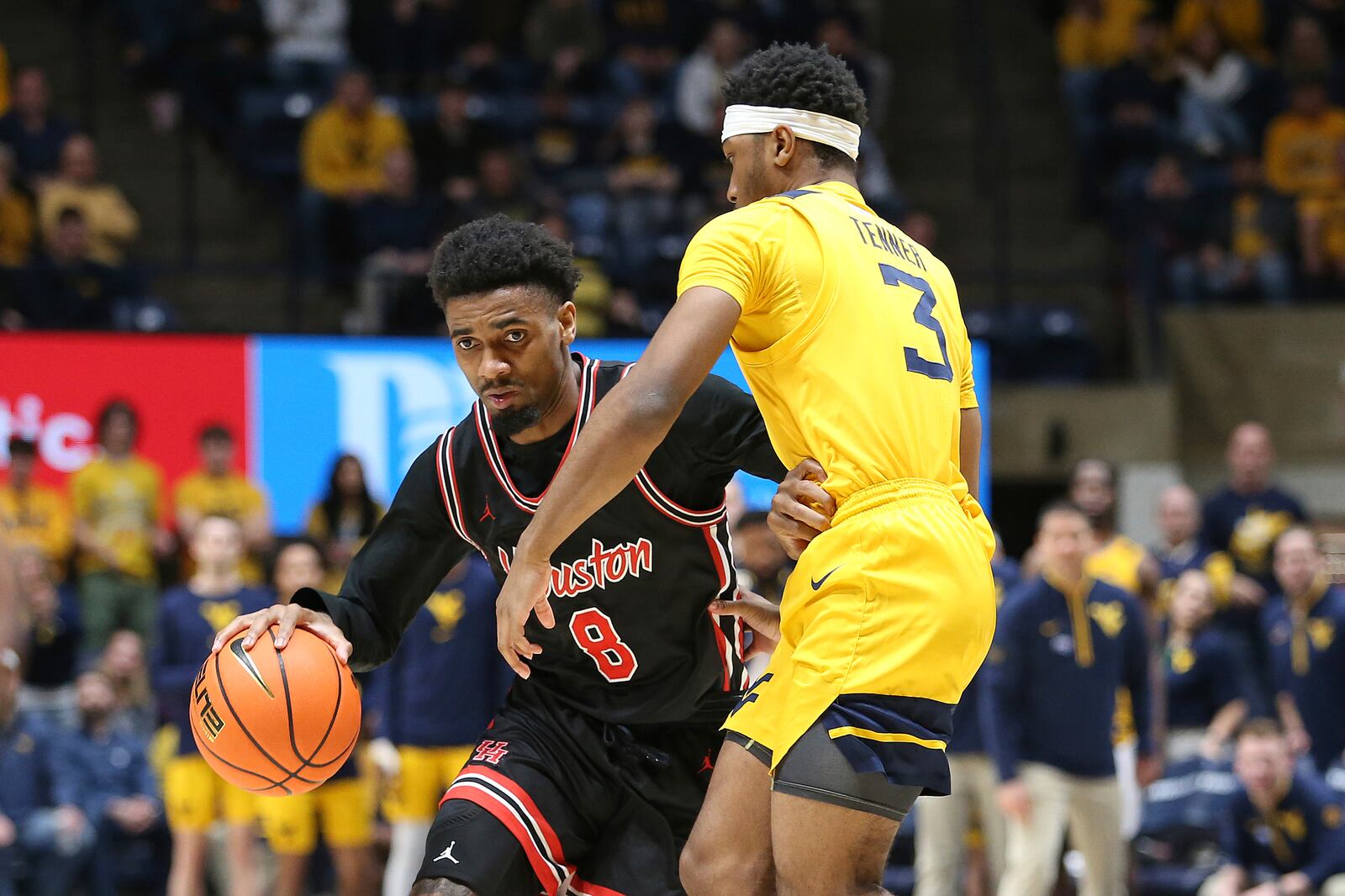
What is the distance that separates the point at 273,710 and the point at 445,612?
4727 millimetres

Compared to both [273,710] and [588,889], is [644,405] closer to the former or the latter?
[273,710]

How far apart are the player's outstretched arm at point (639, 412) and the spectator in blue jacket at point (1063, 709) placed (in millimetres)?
5382

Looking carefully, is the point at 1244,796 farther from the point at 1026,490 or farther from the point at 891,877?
the point at 1026,490

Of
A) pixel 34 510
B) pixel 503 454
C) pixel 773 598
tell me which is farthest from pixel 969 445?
pixel 34 510

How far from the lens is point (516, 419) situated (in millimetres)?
4293

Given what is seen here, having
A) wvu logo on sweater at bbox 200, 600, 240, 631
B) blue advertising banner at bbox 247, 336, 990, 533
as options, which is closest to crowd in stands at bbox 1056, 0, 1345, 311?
blue advertising banner at bbox 247, 336, 990, 533

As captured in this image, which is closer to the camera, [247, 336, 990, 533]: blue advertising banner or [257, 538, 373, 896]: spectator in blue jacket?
[257, 538, 373, 896]: spectator in blue jacket

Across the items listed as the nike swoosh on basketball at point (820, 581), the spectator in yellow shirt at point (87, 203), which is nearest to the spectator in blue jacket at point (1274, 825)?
the nike swoosh on basketball at point (820, 581)

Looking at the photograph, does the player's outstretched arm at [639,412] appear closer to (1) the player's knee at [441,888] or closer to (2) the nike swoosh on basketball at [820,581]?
(2) the nike swoosh on basketball at [820,581]

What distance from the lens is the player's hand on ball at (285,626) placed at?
420cm

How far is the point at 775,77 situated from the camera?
154 inches

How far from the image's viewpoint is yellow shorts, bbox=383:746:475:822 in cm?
876

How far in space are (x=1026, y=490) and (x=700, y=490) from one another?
8.61 m

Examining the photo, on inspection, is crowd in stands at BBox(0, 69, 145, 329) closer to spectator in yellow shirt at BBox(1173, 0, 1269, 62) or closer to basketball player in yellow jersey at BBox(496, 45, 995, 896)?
basketball player in yellow jersey at BBox(496, 45, 995, 896)
